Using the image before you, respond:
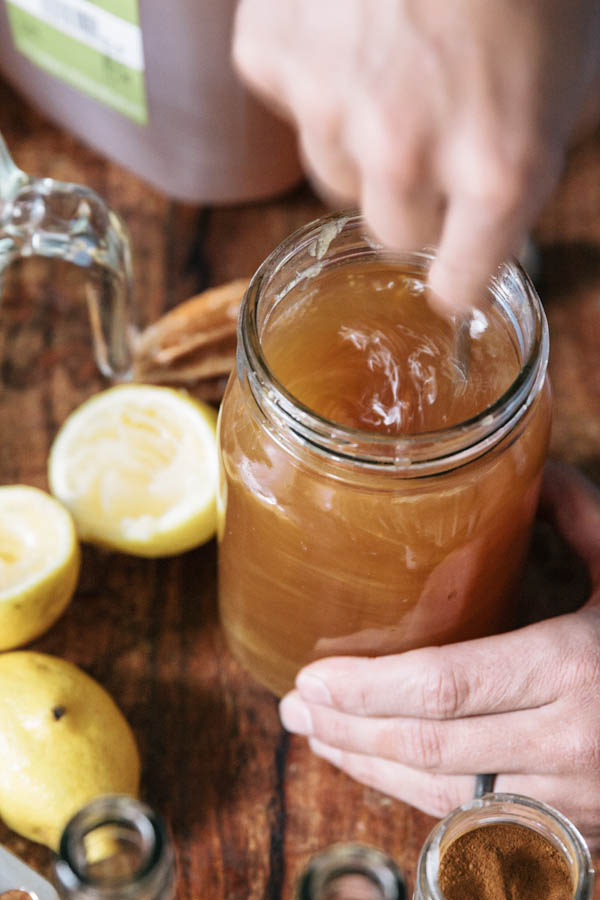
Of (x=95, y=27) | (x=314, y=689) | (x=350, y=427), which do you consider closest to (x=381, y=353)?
(x=350, y=427)

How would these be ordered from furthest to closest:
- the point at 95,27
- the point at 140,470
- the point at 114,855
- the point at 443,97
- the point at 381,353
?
the point at 95,27
the point at 140,470
the point at 381,353
the point at 114,855
the point at 443,97

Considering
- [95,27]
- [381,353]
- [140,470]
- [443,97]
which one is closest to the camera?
[443,97]

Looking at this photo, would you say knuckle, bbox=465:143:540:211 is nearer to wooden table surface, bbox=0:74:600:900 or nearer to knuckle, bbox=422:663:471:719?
knuckle, bbox=422:663:471:719

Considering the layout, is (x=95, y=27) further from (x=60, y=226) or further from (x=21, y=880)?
(x=21, y=880)

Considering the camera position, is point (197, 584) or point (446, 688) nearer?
point (446, 688)

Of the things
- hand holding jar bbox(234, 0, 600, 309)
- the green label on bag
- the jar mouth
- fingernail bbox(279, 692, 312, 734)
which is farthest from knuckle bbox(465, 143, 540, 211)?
the green label on bag

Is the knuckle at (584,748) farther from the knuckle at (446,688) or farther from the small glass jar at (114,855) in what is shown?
the small glass jar at (114,855)

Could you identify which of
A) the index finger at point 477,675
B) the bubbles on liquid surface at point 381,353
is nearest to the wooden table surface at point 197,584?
the index finger at point 477,675
